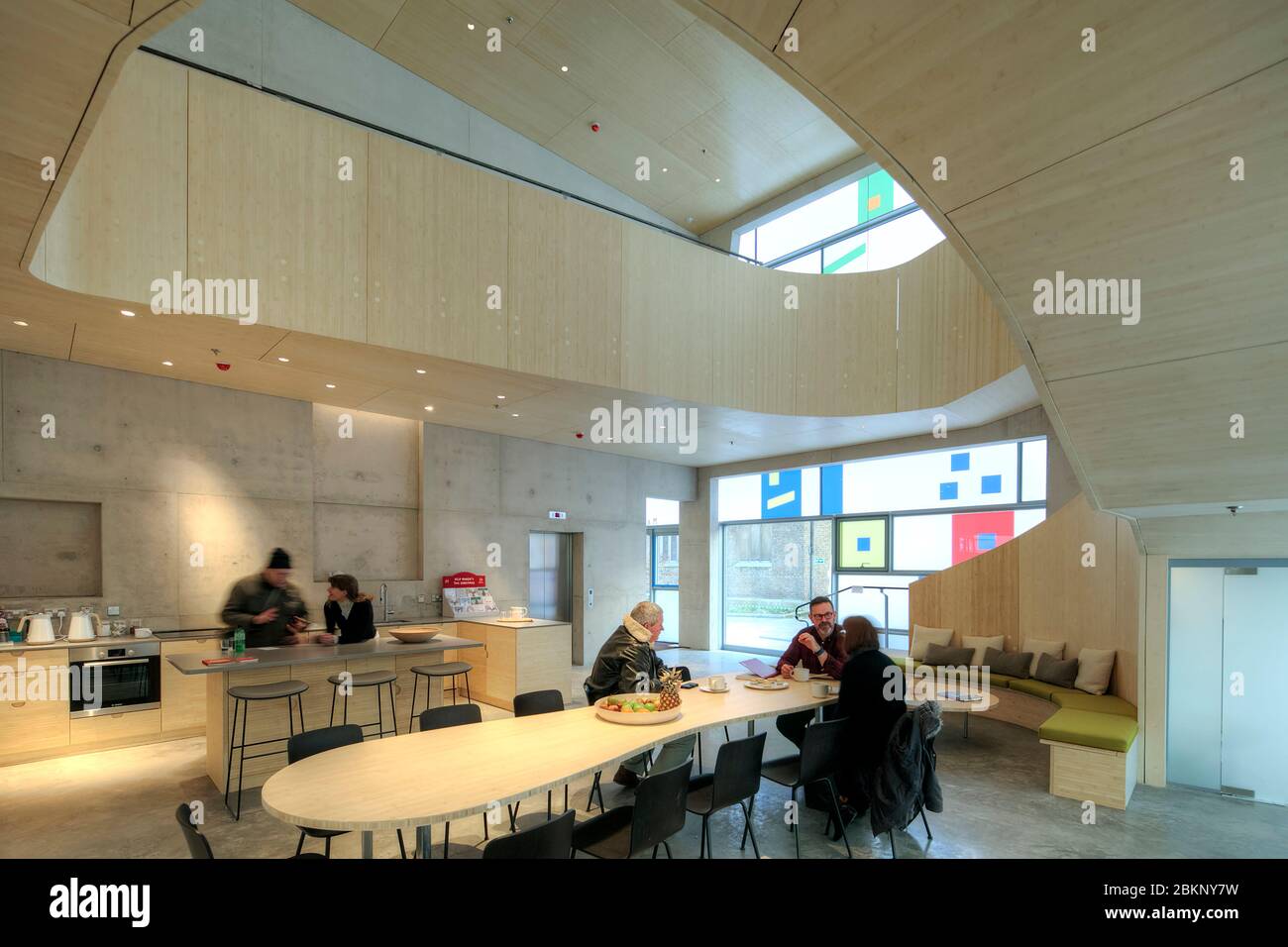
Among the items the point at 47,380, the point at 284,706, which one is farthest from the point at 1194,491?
the point at 47,380

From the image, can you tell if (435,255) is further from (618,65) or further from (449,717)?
(449,717)

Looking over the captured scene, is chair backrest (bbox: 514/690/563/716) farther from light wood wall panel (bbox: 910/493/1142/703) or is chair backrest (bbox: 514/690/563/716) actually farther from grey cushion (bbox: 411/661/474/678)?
light wood wall panel (bbox: 910/493/1142/703)

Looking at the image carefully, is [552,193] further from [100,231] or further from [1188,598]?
[1188,598]

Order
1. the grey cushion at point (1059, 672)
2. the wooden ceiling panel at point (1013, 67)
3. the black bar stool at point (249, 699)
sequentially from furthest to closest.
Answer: the grey cushion at point (1059, 672) → the black bar stool at point (249, 699) → the wooden ceiling panel at point (1013, 67)

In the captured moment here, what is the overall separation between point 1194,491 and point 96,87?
6086 mm

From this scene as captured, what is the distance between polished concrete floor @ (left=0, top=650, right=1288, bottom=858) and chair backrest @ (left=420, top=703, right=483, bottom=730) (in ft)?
2.10

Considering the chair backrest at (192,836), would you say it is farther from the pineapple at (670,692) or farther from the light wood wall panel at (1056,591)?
the light wood wall panel at (1056,591)

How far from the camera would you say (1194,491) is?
4398mm

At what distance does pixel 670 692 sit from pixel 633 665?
57 cm

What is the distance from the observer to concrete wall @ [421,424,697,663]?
31.1 feet

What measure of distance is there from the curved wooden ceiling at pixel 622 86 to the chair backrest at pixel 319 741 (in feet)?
24.6

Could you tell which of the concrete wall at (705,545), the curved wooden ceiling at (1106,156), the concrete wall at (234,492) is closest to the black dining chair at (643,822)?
the curved wooden ceiling at (1106,156)

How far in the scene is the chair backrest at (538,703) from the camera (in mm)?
4391
